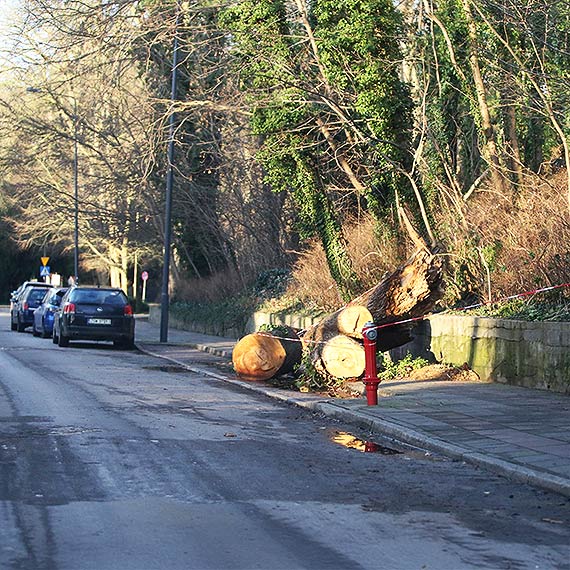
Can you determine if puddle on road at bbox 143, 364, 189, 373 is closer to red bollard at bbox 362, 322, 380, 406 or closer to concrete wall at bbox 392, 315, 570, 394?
concrete wall at bbox 392, 315, 570, 394

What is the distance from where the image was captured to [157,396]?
15.3 meters

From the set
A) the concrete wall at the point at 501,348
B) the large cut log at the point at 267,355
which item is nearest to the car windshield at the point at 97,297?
the large cut log at the point at 267,355

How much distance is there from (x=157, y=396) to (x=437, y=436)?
5.32 metres

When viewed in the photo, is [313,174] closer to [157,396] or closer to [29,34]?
[29,34]

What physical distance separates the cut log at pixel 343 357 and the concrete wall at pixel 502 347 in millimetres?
1676

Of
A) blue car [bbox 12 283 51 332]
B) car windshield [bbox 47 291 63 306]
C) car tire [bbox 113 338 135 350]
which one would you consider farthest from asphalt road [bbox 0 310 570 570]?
blue car [bbox 12 283 51 332]

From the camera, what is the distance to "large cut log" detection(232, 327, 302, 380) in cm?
1808

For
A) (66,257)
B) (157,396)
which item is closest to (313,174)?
(157,396)

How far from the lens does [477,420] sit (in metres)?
12.2

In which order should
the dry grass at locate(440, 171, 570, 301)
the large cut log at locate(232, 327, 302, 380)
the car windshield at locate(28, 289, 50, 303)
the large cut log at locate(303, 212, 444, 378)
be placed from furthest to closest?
the car windshield at locate(28, 289, 50, 303), the large cut log at locate(232, 327, 302, 380), the large cut log at locate(303, 212, 444, 378), the dry grass at locate(440, 171, 570, 301)

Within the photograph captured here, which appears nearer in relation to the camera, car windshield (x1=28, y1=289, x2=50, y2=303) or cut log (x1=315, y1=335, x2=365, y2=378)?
cut log (x1=315, y1=335, x2=365, y2=378)

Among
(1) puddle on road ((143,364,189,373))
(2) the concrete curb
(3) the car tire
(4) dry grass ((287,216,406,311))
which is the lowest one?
(2) the concrete curb

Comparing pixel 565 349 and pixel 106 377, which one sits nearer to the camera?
pixel 565 349

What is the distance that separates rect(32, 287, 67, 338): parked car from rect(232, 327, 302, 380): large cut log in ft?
47.7
